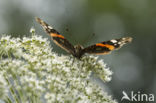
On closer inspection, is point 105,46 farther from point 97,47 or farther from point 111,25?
point 111,25

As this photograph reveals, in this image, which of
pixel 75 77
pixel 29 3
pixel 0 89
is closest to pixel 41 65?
pixel 75 77

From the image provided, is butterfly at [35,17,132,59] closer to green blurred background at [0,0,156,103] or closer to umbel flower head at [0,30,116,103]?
umbel flower head at [0,30,116,103]

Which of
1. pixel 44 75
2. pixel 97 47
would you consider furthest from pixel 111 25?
pixel 44 75

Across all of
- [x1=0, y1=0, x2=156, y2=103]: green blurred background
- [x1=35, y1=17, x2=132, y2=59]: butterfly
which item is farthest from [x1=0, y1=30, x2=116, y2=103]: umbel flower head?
[x1=0, y1=0, x2=156, y2=103]: green blurred background

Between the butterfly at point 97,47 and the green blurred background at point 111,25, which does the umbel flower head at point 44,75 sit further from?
the green blurred background at point 111,25

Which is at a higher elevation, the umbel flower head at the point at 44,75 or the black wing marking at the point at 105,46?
the black wing marking at the point at 105,46

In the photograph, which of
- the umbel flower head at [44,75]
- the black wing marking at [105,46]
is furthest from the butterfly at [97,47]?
the umbel flower head at [44,75]
